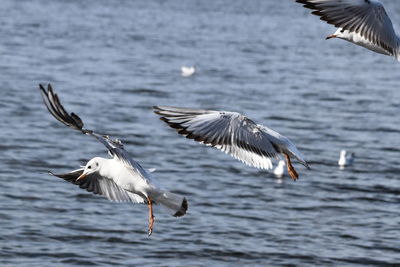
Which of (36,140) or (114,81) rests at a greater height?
(114,81)

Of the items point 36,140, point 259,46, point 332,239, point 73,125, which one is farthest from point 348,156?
point 259,46

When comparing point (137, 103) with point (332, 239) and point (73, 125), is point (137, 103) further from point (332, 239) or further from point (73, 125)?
point (73, 125)

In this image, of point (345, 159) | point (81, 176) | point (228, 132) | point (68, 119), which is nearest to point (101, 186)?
point (81, 176)

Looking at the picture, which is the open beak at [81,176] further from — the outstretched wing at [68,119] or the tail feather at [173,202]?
the tail feather at [173,202]

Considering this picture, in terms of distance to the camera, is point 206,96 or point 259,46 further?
point 259,46

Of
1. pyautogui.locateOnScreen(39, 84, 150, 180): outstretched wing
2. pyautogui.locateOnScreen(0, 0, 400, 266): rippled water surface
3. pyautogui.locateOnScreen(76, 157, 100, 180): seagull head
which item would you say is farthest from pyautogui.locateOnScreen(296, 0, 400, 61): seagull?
pyautogui.locateOnScreen(0, 0, 400, 266): rippled water surface

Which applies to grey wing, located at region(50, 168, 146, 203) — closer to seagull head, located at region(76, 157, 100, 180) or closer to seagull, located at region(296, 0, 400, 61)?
seagull head, located at region(76, 157, 100, 180)

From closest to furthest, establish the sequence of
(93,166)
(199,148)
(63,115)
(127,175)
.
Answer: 1. (63,115)
2. (127,175)
3. (93,166)
4. (199,148)

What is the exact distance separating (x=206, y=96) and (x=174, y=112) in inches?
847

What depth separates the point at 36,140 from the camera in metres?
23.7

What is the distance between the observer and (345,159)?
75.0ft

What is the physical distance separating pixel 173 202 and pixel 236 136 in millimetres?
931

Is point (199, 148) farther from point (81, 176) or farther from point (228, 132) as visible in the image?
point (228, 132)

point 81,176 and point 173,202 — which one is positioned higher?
point 81,176
